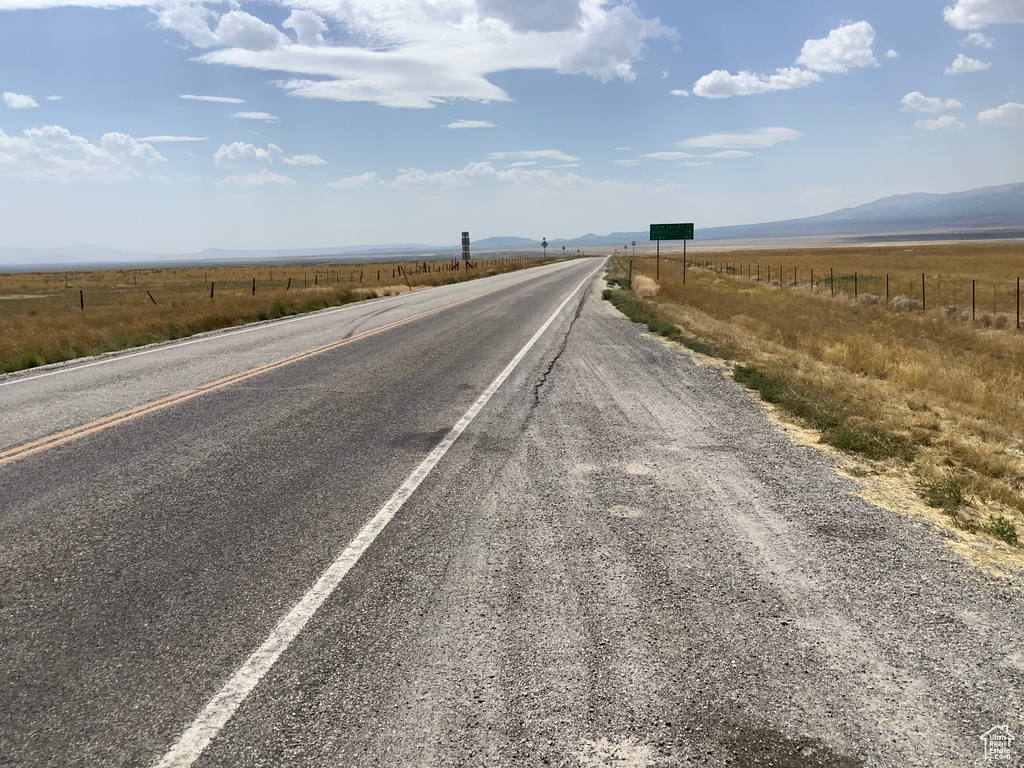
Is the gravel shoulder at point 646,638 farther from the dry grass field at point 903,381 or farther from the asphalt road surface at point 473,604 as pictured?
the dry grass field at point 903,381

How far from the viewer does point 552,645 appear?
3.12m

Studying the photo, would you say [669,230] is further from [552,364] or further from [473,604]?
[473,604]

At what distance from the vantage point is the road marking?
8.20 feet

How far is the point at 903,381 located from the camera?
11.0 metres

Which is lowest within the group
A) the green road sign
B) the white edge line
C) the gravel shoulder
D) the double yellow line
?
the gravel shoulder

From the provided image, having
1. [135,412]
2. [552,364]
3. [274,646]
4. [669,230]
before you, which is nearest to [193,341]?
[135,412]

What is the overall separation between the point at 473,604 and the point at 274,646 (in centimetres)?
98

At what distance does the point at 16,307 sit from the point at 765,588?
4776 cm

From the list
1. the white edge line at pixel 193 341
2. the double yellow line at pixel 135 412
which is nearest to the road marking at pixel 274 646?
the double yellow line at pixel 135 412

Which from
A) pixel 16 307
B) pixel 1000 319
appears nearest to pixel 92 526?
pixel 1000 319

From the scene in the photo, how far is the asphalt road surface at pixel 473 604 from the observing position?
2562 millimetres

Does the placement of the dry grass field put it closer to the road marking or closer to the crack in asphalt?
the crack in asphalt

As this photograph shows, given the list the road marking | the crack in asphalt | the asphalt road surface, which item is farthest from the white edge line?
Result: the road marking

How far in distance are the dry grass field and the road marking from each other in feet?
12.8
